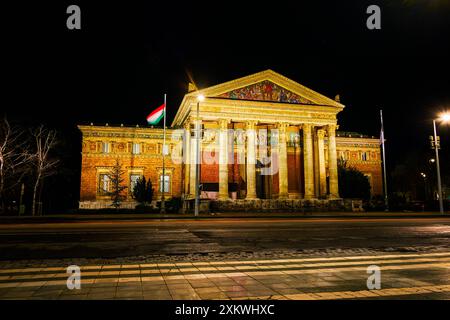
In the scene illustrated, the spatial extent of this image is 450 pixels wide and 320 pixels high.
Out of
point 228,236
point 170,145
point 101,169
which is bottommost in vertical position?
point 228,236

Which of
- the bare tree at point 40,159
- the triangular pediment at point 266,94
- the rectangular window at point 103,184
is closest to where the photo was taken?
the bare tree at point 40,159

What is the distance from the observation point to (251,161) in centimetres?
4091

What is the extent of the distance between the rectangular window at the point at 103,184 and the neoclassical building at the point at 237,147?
13cm

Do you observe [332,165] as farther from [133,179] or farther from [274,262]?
[274,262]

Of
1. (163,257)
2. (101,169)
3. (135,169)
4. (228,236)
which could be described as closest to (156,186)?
(135,169)

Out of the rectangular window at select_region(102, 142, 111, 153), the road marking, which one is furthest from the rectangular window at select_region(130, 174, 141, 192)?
the road marking

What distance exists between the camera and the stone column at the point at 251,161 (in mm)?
40094

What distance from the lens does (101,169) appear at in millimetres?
46344

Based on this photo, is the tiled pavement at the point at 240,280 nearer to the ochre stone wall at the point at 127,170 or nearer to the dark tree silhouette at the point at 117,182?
the dark tree silhouette at the point at 117,182

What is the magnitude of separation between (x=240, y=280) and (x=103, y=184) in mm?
43971

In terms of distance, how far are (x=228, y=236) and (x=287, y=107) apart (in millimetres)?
31860

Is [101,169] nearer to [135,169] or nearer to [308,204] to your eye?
[135,169]

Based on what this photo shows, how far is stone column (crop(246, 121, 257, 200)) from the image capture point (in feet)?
132

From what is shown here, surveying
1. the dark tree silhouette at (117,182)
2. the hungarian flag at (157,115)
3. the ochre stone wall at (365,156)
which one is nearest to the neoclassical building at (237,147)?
the dark tree silhouette at (117,182)
